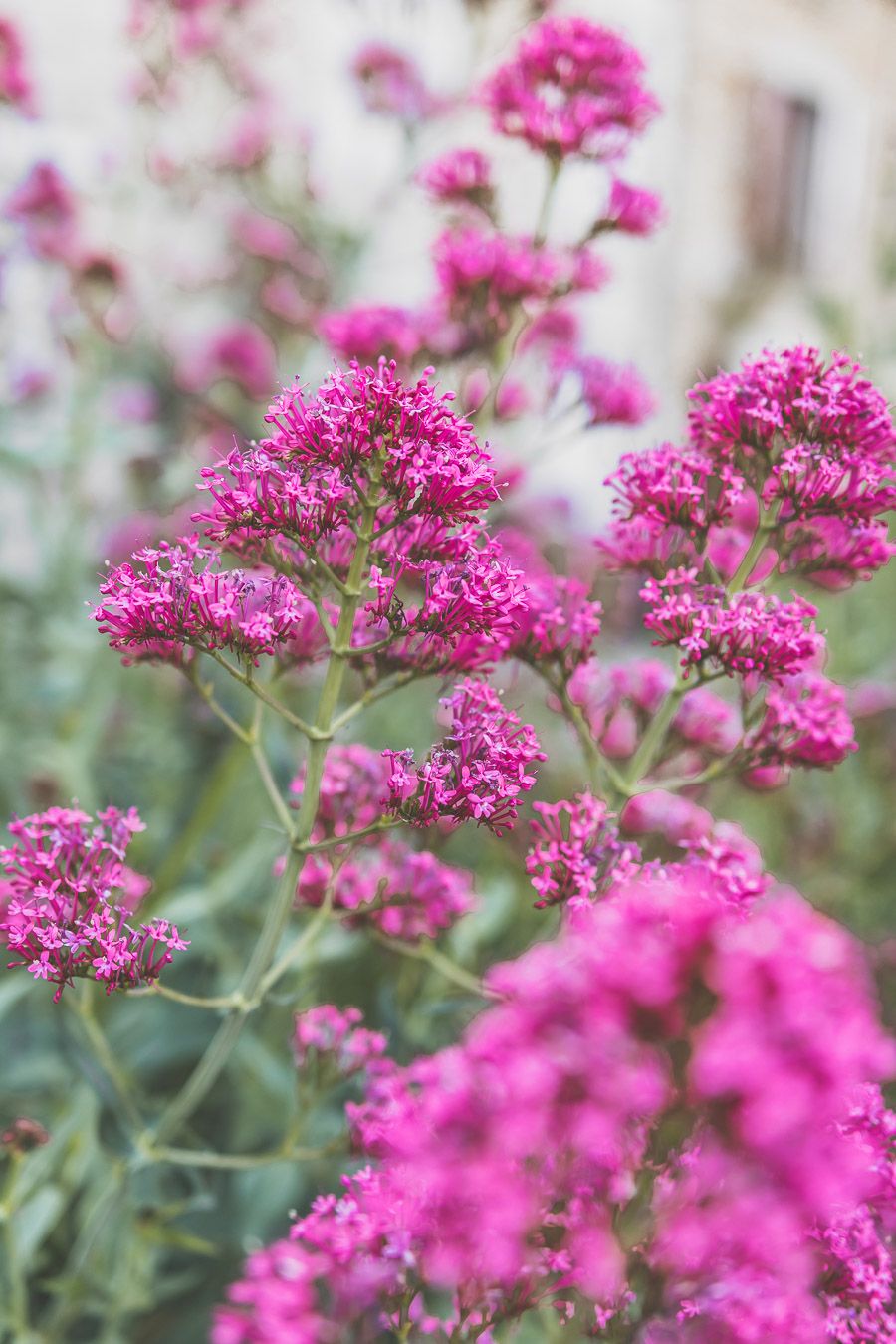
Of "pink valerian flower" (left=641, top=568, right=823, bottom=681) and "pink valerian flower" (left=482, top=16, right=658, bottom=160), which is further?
"pink valerian flower" (left=482, top=16, right=658, bottom=160)

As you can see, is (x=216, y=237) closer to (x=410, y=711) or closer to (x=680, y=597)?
(x=410, y=711)

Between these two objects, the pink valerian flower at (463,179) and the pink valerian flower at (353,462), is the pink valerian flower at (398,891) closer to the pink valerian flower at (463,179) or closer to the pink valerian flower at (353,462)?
the pink valerian flower at (353,462)

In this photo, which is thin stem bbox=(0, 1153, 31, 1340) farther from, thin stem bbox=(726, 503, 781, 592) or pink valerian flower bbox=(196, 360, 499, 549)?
thin stem bbox=(726, 503, 781, 592)

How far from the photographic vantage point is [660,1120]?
1.78 ft

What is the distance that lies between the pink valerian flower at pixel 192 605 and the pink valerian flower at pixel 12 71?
1796mm

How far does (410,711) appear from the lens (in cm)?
236


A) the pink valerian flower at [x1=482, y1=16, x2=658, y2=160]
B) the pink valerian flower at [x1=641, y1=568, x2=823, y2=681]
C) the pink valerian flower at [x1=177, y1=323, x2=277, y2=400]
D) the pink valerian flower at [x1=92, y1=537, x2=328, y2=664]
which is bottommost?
the pink valerian flower at [x1=641, y1=568, x2=823, y2=681]

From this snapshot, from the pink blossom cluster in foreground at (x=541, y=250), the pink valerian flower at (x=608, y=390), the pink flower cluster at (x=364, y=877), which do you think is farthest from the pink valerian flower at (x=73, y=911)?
the pink valerian flower at (x=608, y=390)

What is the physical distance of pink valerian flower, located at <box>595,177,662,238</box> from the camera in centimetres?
145

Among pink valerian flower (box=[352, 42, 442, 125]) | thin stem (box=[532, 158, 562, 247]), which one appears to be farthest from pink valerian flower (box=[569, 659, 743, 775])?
pink valerian flower (box=[352, 42, 442, 125])

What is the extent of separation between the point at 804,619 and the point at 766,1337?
504mm

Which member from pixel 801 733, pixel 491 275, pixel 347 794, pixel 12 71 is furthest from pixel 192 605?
pixel 12 71

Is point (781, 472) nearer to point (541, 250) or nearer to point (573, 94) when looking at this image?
point (541, 250)

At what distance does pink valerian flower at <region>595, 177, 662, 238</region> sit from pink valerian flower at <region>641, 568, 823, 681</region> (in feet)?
2.46
